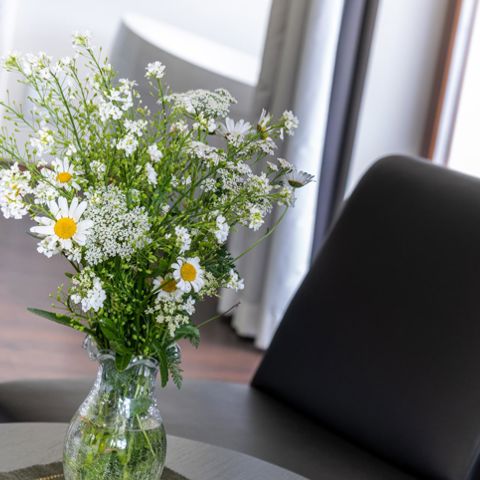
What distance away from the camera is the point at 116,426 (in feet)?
3.28

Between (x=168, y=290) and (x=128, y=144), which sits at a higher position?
(x=128, y=144)

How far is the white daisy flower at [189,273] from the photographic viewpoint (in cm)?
94

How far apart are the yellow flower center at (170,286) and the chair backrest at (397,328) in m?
0.74

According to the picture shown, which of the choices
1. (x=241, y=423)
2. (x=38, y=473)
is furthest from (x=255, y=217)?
(x=241, y=423)

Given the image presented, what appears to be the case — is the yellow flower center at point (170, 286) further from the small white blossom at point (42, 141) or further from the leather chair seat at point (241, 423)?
the leather chair seat at point (241, 423)

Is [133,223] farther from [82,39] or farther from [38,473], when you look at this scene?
[38,473]

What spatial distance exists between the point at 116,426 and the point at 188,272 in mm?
173

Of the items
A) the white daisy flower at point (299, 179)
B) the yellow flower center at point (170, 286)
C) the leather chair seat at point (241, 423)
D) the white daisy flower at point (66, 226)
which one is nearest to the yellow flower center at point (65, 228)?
the white daisy flower at point (66, 226)

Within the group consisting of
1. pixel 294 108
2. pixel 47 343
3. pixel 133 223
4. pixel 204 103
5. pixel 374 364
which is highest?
pixel 204 103

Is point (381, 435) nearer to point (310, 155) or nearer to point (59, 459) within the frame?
point (59, 459)

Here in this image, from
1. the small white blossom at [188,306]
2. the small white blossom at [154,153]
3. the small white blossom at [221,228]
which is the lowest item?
the small white blossom at [188,306]

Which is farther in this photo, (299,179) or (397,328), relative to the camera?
(397,328)

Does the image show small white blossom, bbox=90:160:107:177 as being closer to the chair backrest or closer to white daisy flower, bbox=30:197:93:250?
white daisy flower, bbox=30:197:93:250

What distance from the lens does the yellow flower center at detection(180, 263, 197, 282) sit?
0.94 meters
